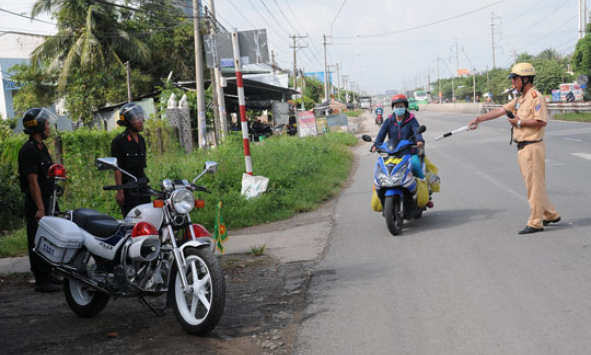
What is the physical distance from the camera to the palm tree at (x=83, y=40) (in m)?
32.3

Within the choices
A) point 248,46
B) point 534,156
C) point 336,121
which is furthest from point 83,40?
point 534,156

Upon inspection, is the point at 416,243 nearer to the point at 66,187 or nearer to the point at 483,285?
the point at 483,285

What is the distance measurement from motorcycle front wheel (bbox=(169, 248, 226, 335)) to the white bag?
6449mm

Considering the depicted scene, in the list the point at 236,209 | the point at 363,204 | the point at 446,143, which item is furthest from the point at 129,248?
the point at 446,143

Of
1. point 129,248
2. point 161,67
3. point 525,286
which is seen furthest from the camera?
point 161,67

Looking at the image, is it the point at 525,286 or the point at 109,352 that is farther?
the point at 525,286

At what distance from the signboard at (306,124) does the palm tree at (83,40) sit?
11.2 m

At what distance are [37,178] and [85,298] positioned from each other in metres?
1.74

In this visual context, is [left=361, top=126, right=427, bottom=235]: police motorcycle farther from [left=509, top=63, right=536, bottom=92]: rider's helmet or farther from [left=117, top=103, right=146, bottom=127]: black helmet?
[left=117, top=103, right=146, bottom=127]: black helmet

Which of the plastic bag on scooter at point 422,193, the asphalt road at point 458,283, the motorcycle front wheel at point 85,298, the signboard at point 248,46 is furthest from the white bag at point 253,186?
the motorcycle front wheel at point 85,298

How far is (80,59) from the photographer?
108 feet

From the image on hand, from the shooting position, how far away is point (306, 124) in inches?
1125

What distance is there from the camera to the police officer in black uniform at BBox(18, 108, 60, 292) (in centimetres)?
620

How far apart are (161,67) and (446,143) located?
2325cm
